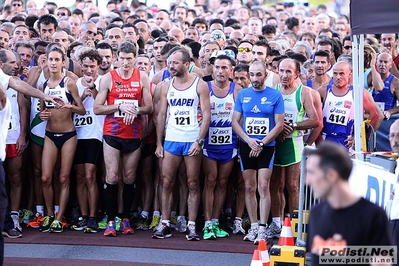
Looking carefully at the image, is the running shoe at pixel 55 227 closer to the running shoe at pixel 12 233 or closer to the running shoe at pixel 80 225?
the running shoe at pixel 80 225

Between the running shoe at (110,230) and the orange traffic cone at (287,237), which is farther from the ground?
the orange traffic cone at (287,237)

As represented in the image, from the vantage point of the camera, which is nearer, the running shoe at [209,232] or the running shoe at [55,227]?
the running shoe at [209,232]

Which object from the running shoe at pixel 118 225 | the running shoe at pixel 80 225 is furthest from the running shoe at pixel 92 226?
the running shoe at pixel 118 225

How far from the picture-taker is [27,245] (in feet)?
30.8

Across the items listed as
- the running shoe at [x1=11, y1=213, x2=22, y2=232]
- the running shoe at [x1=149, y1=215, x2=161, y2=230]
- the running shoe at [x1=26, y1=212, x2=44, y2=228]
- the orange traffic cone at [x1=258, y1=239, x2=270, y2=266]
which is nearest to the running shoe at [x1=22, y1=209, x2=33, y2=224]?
the running shoe at [x1=26, y1=212, x2=44, y2=228]

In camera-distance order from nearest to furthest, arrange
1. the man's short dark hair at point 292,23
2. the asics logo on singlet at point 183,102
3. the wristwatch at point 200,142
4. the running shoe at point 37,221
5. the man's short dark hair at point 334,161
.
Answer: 1. the man's short dark hair at point 334,161
2. the wristwatch at point 200,142
3. the asics logo on singlet at point 183,102
4. the running shoe at point 37,221
5. the man's short dark hair at point 292,23

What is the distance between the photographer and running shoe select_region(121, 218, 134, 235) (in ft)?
32.8

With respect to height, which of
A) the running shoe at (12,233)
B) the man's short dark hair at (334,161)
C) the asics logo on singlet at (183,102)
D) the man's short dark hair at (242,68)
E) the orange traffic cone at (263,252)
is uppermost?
the man's short dark hair at (242,68)

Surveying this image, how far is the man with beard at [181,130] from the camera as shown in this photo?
973 centimetres

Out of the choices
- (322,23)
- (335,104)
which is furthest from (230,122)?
(322,23)

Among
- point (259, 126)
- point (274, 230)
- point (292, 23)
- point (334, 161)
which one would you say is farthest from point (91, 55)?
point (292, 23)

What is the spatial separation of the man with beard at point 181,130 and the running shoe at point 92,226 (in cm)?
77

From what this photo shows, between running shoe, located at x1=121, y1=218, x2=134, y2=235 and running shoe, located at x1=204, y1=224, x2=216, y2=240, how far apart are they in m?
0.89

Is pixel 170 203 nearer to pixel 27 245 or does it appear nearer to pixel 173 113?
pixel 173 113
